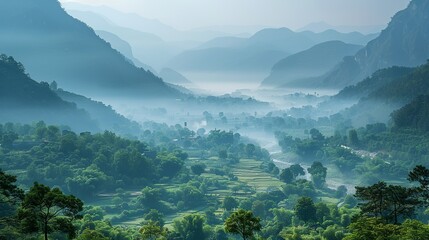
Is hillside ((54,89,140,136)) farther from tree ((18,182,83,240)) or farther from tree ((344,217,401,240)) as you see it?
tree ((18,182,83,240))

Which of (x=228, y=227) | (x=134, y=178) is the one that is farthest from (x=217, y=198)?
(x=228, y=227)

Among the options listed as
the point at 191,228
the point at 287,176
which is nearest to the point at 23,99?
the point at 287,176

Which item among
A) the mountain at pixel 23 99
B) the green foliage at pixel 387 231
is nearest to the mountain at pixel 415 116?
the mountain at pixel 23 99

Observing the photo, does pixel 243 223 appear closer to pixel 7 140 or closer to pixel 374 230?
pixel 374 230

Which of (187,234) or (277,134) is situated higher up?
(277,134)

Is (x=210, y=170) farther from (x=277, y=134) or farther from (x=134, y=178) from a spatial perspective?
(x=277, y=134)
